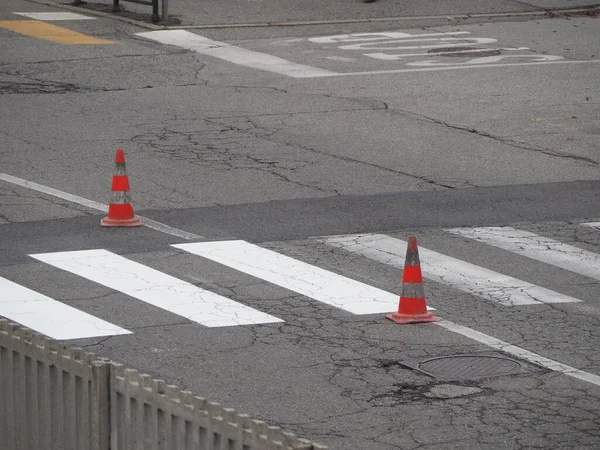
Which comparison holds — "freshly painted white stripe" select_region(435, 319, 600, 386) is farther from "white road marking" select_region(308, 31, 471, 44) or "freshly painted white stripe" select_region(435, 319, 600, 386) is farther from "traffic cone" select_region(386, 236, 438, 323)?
"white road marking" select_region(308, 31, 471, 44)

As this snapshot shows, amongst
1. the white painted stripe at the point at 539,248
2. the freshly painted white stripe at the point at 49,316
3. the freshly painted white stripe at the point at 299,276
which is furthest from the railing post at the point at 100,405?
the white painted stripe at the point at 539,248

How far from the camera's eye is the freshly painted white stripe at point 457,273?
1038cm

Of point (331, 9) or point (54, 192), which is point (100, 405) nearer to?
point (54, 192)

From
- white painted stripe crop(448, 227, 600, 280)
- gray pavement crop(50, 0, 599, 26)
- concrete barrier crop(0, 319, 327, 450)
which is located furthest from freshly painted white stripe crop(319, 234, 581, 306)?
gray pavement crop(50, 0, 599, 26)

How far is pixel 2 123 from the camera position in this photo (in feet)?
56.1

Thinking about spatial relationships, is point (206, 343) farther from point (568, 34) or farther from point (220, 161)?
point (568, 34)

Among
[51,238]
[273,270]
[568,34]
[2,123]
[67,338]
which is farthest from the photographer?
[568,34]

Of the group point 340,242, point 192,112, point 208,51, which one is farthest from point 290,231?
point 208,51

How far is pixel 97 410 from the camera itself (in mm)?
5184

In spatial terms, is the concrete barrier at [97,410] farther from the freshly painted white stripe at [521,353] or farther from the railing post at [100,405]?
the freshly painted white stripe at [521,353]

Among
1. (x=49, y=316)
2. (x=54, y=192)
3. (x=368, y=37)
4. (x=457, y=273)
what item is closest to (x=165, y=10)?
(x=368, y=37)

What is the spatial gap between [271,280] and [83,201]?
3.38 metres

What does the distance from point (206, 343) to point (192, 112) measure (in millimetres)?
9318

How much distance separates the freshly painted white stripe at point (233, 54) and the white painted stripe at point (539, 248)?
926 cm
